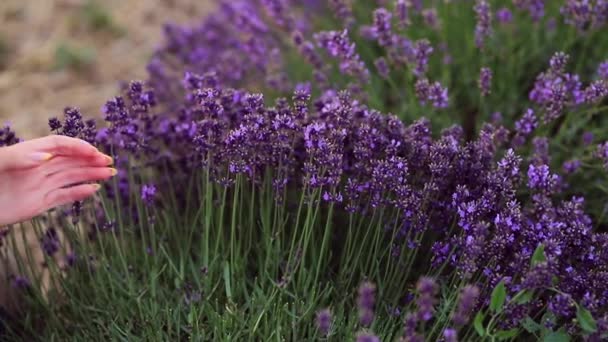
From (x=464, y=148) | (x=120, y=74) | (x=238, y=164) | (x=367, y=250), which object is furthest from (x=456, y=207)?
(x=120, y=74)

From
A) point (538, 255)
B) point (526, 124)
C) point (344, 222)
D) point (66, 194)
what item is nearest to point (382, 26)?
point (526, 124)

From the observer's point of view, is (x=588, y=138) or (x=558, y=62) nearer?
(x=558, y=62)

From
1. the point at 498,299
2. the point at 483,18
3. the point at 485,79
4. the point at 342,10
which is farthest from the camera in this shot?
the point at 342,10

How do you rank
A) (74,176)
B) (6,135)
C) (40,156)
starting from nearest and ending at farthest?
1. (40,156)
2. (74,176)
3. (6,135)

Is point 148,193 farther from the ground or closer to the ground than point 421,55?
closer to the ground

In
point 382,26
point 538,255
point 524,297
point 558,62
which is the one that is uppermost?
point 382,26

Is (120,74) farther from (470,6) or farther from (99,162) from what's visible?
(99,162)

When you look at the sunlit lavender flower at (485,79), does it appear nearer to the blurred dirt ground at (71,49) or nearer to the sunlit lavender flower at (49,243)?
the sunlit lavender flower at (49,243)

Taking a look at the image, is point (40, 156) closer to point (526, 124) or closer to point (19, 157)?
point (19, 157)
